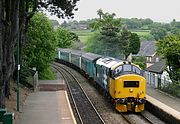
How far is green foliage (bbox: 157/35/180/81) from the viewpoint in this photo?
1314 inches

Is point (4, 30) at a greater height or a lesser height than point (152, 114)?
greater

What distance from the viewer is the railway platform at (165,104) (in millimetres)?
21367

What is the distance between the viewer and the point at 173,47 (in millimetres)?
33594

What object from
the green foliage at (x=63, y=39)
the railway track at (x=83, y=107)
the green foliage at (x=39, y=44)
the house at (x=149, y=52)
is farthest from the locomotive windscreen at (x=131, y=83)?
the green foliage at (x=63, y=39)

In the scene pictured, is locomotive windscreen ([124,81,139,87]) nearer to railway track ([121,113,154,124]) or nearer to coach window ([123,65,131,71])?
coach window ([123,65,131,71])

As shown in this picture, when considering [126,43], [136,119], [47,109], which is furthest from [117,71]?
[126,43]

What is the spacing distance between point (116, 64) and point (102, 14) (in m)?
80.1

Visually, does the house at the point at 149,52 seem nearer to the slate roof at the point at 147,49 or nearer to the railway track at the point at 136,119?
the slate roof at the point at 147,49

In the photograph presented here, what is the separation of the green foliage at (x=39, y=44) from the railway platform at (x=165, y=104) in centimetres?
1422

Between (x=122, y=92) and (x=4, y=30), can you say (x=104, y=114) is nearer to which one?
(x=122, y=92)

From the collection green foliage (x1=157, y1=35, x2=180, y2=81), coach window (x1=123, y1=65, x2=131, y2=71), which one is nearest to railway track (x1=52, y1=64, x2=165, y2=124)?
coach window (x1=123, y1=65, x2=131, y2=71)

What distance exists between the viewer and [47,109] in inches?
965

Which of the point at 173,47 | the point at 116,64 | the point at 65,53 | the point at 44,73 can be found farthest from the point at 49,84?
the point at 65,53

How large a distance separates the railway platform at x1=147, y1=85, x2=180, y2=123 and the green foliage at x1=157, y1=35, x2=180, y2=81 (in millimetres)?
2174
